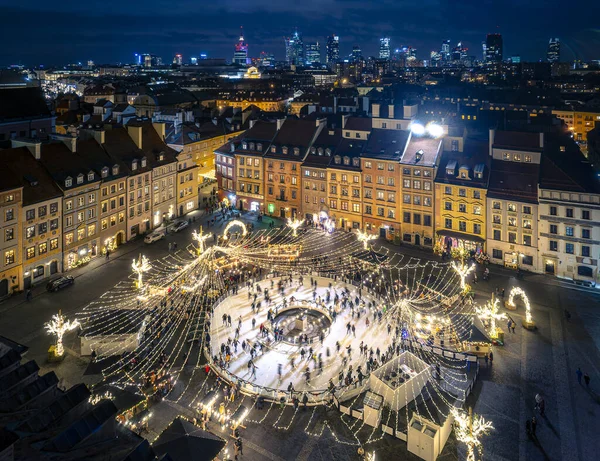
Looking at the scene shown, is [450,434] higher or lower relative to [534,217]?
lower

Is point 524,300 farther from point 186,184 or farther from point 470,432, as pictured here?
point 186,184

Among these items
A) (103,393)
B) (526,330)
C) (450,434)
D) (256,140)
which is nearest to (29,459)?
(103,393)

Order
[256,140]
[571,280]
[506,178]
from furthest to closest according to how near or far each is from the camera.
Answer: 1. [256,140]
2. [506,178]
3. [571,280]

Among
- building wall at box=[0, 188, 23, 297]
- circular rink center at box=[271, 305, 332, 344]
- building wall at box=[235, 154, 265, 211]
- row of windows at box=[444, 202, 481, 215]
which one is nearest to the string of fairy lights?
circular rink center at box=[271, 305, 332, 344]

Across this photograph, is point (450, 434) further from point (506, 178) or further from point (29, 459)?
point (506, 178)

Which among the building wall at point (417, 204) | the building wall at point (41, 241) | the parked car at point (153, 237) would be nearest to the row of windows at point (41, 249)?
the building wall at point (41, 241)

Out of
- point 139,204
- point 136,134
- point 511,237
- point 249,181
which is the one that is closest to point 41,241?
point 139,204

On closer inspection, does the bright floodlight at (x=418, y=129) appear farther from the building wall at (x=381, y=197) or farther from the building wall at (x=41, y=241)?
the building wall at (x=41, y=241)
